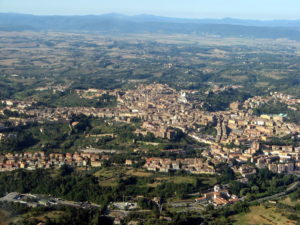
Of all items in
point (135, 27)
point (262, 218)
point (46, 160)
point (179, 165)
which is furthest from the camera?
point (135, 27)

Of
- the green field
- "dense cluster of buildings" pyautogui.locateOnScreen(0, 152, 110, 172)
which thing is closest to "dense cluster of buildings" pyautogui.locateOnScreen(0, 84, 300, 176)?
"dense cluster of buildings" pyautogui.locateOnScreen(0, 152, 110, 172)

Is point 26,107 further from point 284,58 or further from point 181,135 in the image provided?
point 284,58

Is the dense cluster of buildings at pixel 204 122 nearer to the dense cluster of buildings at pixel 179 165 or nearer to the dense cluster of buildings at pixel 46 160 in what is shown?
the dense cluster of buildings at pixel 179 165

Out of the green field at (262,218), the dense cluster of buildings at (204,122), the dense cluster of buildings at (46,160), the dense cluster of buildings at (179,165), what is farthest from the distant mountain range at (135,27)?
the green field at (262,218)

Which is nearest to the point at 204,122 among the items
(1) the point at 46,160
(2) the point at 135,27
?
(1) the point at 46,160

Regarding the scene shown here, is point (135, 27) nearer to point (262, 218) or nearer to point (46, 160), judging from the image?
point (46, 160)

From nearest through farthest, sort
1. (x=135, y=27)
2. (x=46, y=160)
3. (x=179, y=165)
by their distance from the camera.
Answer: (x=179, y=165)
(x=46, y=160)
(x=135, y=27)

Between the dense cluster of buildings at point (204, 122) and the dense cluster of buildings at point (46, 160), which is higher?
the dense cluster of buildings at point (204, 122)

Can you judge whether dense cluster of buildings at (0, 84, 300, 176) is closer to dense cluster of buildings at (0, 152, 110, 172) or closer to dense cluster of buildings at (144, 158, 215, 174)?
dense cluster of buildings at (144, 158, 215, 174)

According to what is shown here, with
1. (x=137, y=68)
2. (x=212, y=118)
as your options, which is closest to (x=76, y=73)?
(x=137, y=68)

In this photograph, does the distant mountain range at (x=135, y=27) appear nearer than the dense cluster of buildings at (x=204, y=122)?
No

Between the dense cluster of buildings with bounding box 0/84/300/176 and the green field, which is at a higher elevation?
the dense cluster of buildings with bounding box 0/84/300/176

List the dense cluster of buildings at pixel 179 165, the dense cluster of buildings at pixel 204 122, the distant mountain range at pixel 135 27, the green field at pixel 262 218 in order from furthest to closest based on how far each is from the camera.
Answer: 1. the distant mountain range at pixel 135 27
2. the dense cluster of buildings at pixel 204 122
3. the dense cluster of buildings at pixel 179 165
4. the green field at pixel 262 218
